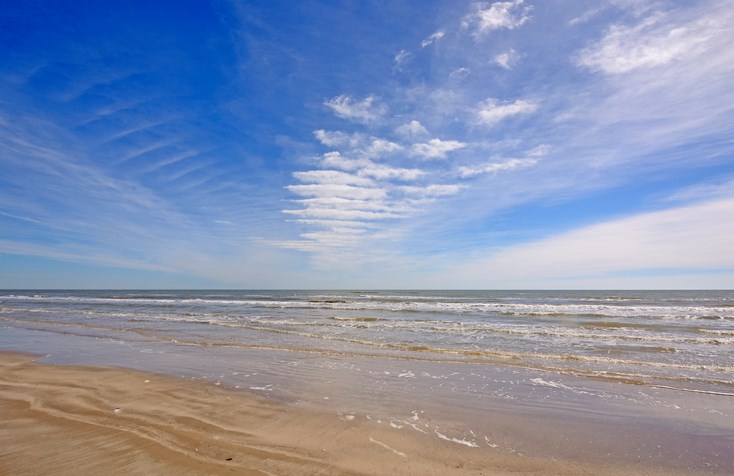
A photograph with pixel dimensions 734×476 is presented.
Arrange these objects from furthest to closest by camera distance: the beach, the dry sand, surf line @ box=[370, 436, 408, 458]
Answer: surf line @ box=[370, 436, 408, 458]
the beach
the dry sand

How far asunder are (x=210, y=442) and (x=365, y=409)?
2702 mm

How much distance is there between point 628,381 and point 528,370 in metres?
2.23

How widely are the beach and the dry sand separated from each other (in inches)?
1.1

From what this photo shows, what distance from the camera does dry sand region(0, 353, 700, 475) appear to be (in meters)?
4.36

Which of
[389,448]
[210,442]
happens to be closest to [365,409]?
[389,448]

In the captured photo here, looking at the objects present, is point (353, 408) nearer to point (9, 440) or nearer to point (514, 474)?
point (514, 474)

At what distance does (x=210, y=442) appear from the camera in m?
4.99

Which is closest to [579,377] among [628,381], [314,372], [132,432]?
[628,381]

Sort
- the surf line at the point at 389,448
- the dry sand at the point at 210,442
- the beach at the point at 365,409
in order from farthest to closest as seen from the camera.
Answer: the surf line at the point at 389,448
the beach at the point at 365,409
the dry sand at the point at 210,442

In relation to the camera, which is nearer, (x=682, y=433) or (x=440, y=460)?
(x=440, y=460)

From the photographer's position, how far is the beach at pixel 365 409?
4.62 meters

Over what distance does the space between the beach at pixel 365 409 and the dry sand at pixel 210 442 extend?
3cm

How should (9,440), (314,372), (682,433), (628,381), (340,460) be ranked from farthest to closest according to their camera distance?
(314,372), (628,381), (682,433), (9,440), (340,460)

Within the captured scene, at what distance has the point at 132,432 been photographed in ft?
17.3
